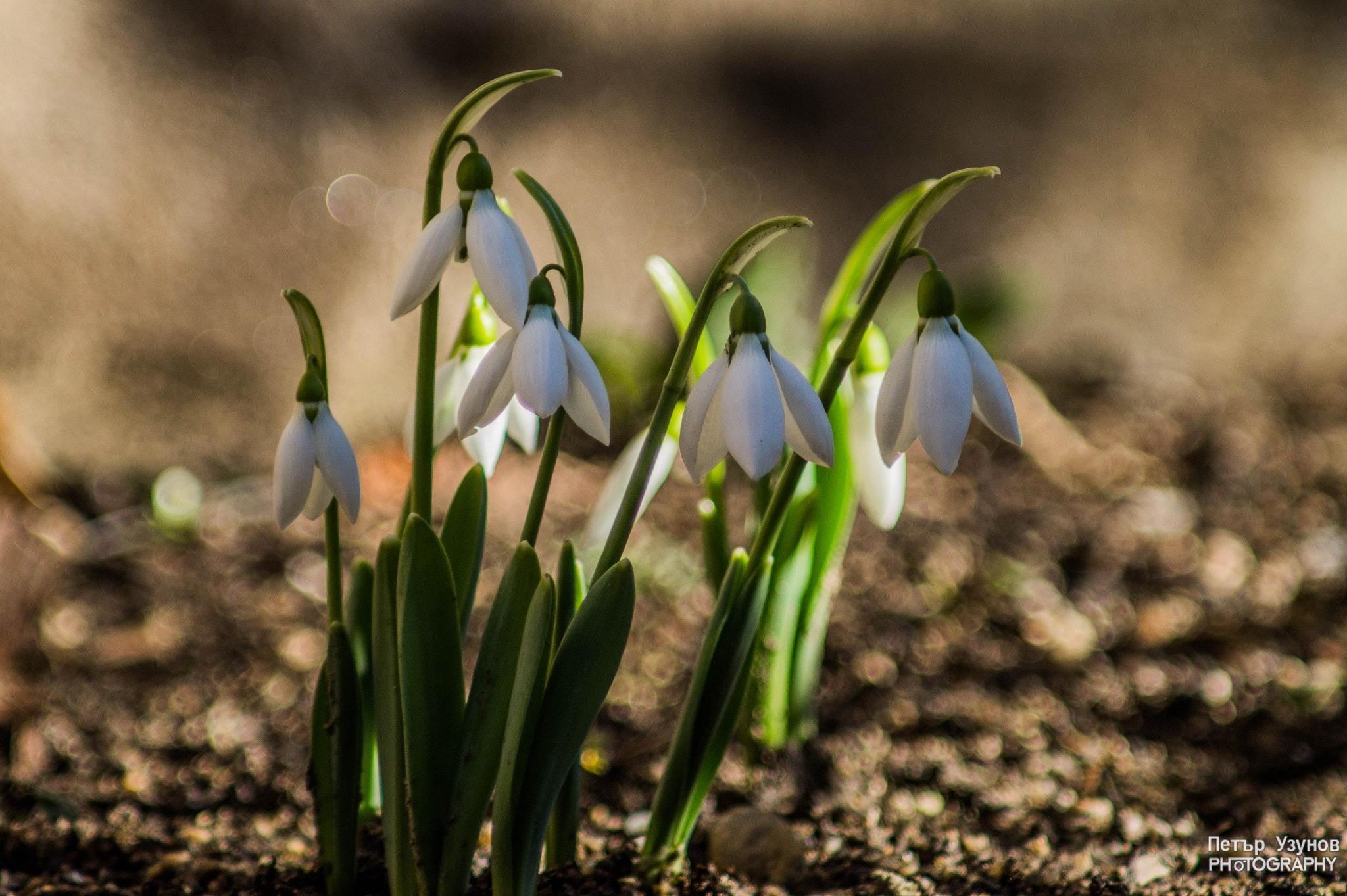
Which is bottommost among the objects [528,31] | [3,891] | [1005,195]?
[3,891]

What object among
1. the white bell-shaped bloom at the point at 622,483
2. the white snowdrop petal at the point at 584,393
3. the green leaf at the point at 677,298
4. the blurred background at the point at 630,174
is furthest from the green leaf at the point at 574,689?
the blurred background at the point at 630,174

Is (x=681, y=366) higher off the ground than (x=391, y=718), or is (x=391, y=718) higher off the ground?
(x=681, y=366)

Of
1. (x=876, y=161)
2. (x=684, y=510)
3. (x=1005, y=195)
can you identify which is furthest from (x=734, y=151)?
(x=684, y=510)

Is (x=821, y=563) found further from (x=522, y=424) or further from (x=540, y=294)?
(x=540, y=294)

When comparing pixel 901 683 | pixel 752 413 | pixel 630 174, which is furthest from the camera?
pixel 630 174

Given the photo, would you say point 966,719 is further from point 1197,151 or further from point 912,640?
point 1197,151

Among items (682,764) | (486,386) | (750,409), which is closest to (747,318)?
(750,409)
